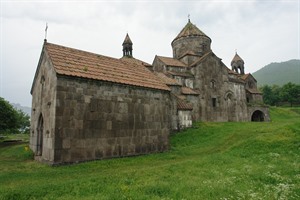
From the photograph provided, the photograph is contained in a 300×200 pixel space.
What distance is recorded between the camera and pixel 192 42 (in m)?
31.6

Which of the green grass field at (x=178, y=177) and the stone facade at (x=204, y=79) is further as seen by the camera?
the stone facade at (x=204, y=79)

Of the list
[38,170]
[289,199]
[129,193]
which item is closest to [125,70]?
[38,170]

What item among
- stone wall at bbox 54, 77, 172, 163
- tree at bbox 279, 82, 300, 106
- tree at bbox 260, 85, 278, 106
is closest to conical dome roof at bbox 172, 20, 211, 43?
stone wall at bbox 54, 77, 172, 163

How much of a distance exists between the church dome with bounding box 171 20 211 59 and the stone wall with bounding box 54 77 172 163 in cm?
1751

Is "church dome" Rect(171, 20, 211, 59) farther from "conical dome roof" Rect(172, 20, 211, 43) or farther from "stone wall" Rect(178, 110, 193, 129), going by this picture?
"stone wall" Rect(178, 110, 193, 129)

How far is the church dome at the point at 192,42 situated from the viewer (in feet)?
103

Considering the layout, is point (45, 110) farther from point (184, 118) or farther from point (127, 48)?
point (127, 48)

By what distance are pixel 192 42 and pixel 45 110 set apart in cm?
2423

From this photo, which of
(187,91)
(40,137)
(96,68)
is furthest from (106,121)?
(187,91)

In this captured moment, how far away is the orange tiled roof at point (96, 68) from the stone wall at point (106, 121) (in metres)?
0.40

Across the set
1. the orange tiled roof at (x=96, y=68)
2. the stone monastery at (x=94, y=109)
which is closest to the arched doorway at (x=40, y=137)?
the stone monastery at (x=94, y=109)

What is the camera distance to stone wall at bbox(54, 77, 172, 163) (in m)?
11.3

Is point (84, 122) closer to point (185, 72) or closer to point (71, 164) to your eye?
point (71, 164)

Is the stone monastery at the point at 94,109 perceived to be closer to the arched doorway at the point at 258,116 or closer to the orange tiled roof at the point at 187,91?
the orange tiled roof at the point at 187,91
